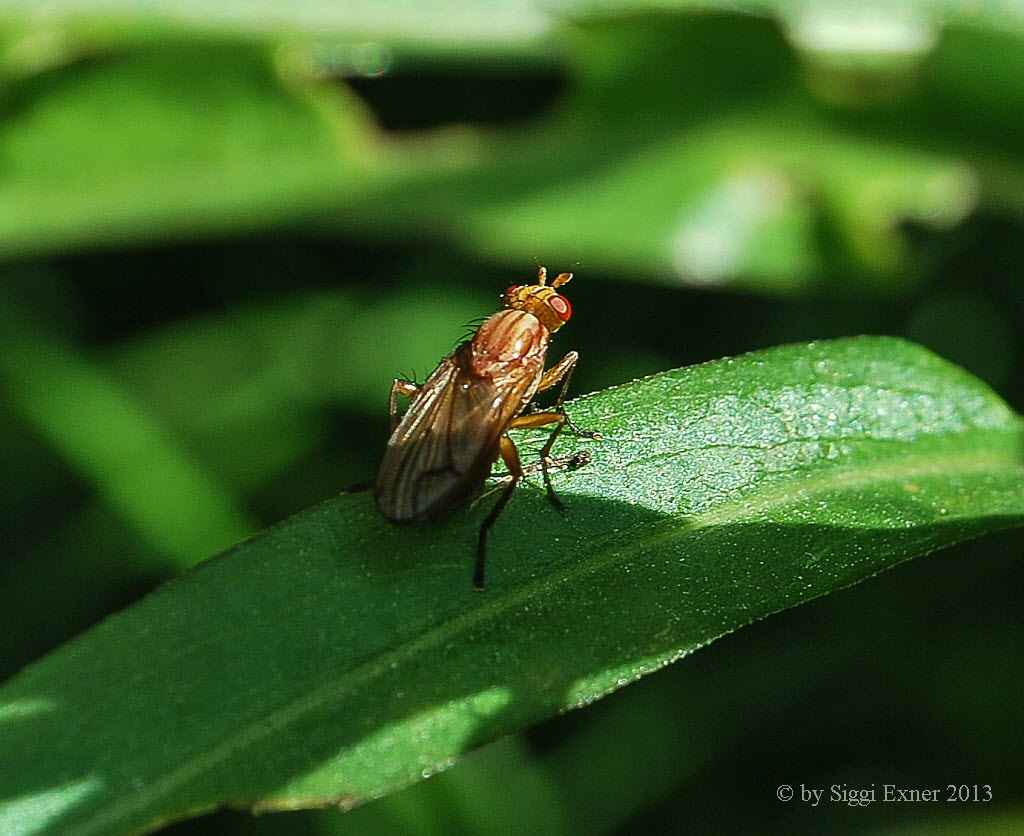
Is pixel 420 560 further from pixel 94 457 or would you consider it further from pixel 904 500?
pixel 94 457

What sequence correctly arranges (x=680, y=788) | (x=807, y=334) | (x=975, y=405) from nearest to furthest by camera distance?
(x=975, y=405) < (x=680, y=788) < (x=807, y=334)

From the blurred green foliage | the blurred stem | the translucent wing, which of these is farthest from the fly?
the blurred stem

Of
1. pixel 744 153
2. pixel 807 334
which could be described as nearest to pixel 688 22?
pixel 744 153

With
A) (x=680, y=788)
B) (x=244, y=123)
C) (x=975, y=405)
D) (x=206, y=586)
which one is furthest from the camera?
(x=244, y=123)

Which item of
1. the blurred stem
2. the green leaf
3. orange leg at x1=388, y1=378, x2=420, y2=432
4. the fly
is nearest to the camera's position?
the green leaf

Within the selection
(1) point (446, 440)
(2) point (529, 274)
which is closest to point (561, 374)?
(1) point (446, 440)

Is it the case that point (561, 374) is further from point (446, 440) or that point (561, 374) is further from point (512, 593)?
point (512, 593)

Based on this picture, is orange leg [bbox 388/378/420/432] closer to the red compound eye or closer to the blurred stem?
the red compound eye
